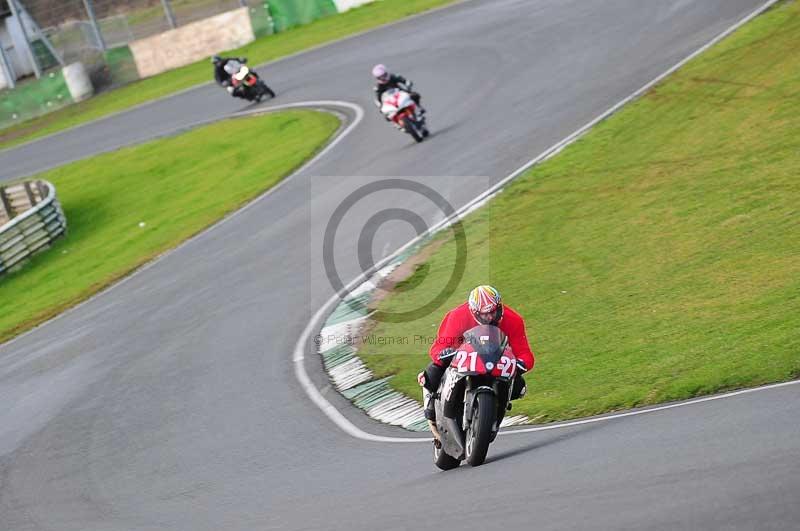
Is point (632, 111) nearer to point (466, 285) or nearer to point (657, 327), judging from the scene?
point (466, 285)

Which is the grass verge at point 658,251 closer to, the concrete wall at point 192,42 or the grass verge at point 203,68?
the grass verge at point 203,68

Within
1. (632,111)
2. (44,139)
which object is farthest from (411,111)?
(44,139)

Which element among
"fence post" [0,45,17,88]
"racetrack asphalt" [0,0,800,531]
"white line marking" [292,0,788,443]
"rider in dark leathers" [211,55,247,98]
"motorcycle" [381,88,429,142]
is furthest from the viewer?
"fence post" [0,45,17,88]

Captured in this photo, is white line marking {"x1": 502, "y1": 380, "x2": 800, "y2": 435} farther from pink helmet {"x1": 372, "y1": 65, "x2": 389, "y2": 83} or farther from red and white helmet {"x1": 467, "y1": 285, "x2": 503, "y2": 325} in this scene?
pink helmet {"x1": 372, "y1": 65, "x2": 389, "y2": 83}

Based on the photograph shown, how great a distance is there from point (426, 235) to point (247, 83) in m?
17.4

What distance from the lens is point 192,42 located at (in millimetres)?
45656

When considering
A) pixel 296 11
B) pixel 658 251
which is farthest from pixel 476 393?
pixel 296 11

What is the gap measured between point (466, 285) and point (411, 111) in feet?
30.2

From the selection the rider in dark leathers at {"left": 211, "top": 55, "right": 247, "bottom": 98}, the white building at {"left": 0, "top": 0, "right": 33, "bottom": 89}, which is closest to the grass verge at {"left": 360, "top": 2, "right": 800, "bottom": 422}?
the rider in dark leathers at {"left": 211, "top": 55, "right": 247, "bottom": 98}

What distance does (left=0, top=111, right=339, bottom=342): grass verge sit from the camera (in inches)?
913

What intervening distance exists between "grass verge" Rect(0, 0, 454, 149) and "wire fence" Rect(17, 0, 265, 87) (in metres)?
1.93

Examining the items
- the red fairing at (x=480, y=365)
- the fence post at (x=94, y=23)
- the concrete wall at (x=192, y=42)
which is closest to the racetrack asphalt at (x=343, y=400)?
the red fairing at (x=480, y=365)

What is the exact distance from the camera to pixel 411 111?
24.7m

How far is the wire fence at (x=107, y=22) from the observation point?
4559 centimetres
